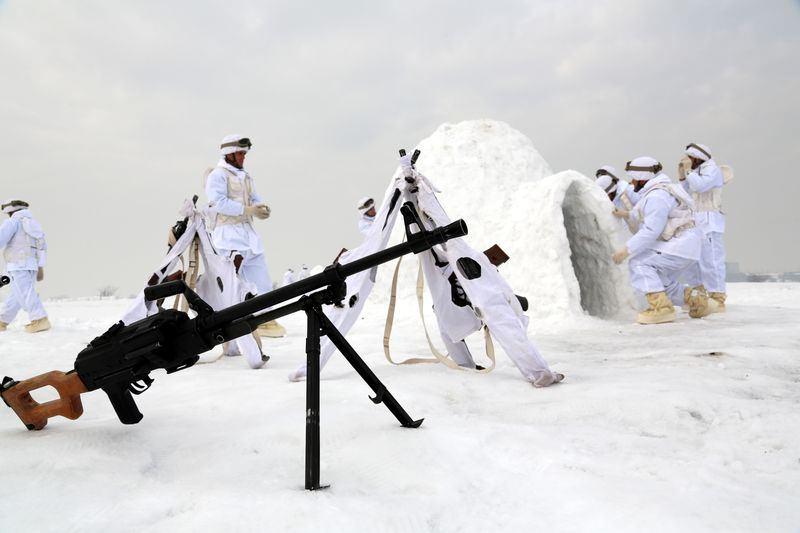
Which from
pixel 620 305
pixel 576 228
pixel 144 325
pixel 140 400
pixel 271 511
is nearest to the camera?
pixel 271 511

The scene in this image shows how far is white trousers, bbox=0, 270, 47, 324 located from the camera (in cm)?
838

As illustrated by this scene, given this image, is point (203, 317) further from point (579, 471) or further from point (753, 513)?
point (753, 513)

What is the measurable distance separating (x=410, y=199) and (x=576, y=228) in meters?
5.44

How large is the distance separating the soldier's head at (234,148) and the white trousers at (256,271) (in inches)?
43.4

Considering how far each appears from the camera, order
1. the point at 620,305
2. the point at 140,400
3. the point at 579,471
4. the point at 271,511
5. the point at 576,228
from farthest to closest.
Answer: the point at 576,228, the point at 620,305, the point at 140,400, the point at 579,471, the point at 271,511

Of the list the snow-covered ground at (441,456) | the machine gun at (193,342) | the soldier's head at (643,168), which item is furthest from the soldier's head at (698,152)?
the machine gun at (193,342)

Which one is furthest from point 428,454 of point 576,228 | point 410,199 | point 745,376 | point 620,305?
point 576,228

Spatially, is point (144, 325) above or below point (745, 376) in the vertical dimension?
above

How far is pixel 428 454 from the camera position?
235cm

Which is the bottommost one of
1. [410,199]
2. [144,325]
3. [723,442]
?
[723,442]

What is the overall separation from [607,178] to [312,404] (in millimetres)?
8897

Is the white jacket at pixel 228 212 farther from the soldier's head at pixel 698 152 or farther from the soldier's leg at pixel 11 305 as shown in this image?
the soldier's head at pixel 698 152

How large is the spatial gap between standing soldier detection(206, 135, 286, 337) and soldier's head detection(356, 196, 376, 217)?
4.71 meters

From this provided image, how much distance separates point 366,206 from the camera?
11438 mm
